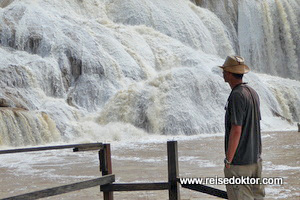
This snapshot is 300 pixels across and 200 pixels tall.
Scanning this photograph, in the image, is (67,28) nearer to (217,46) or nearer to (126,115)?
(126,115)

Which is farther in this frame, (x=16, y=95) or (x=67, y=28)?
(x=67, y=28)

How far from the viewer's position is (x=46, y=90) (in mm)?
20188

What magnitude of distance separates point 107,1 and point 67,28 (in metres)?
8.11

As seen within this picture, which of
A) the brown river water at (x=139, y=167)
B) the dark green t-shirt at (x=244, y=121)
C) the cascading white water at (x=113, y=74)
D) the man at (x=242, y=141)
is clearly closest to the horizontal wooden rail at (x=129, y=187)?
the man at (x=242, y=141)

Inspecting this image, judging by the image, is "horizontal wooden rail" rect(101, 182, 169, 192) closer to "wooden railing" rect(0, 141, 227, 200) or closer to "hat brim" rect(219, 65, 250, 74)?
"wooden railing" rect(0, 141, 227, 200)

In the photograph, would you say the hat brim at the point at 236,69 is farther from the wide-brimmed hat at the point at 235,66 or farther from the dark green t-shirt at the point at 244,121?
the dark green t-shirt at the point at 244,121

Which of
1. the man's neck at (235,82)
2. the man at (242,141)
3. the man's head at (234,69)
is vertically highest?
the man's head at (234,69)

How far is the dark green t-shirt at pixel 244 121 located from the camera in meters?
3.63

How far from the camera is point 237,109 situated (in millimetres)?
3635

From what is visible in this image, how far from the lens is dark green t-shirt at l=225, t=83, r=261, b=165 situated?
143 inches

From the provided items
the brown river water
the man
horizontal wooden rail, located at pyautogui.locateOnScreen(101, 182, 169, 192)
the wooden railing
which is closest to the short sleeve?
the man

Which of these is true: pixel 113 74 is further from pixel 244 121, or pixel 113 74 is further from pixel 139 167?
pixel 244 121

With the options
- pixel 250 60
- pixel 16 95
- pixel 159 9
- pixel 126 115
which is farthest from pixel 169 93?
pixel 250 60

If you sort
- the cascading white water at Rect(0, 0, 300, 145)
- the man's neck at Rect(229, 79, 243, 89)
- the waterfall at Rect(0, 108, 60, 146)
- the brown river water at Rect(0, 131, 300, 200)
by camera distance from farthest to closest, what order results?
1. the cascading white water at Rect(0, 0, 300, 145)
2. the waterfall at Rect(0, 108, 60, 146)
3. the brown river water at Rect(0, 131, 300, 200)
4. the man's neck at Rect(229, 79, 243, 89)
